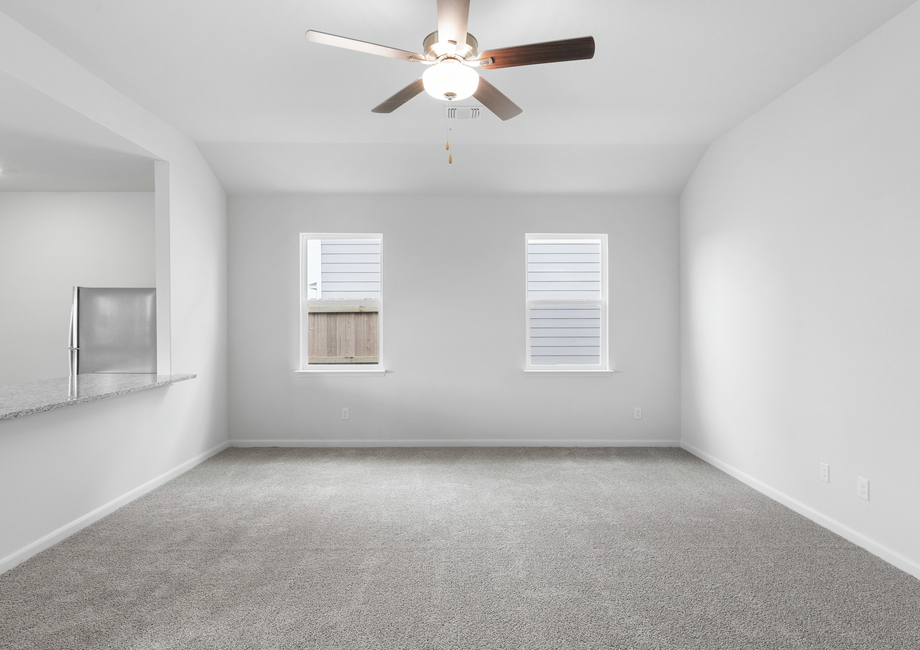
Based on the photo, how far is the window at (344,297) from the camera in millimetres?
4832

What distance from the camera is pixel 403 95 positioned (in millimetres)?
2498

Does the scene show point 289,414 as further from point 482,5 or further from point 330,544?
point 482,5

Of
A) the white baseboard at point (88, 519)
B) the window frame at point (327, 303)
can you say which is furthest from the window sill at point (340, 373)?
the white baseboard at point (88, 519)

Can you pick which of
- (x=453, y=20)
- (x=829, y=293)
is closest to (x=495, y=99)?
(x=453, y=20)

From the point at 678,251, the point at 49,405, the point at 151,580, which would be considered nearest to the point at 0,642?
the point at 151,580

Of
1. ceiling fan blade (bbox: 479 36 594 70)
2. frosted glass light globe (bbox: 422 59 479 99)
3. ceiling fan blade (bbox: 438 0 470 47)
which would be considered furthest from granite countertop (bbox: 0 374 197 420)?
ceiling fan blade (bbox: 479 36 594 70)

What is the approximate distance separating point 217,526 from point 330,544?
0.75 metres

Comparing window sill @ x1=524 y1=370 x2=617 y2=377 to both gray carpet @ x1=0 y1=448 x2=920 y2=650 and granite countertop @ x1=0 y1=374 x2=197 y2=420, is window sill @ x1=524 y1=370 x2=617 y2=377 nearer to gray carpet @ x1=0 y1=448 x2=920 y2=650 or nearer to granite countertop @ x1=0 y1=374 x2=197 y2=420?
gray carpet @ x1=0 y1=448 x2=920 y2=650

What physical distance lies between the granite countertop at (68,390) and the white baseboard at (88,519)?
0.68m

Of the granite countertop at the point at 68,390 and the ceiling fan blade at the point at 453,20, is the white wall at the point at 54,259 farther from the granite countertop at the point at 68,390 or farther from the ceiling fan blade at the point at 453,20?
the ceiling fan blade at the point at 453,20

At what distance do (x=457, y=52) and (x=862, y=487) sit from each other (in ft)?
9.54

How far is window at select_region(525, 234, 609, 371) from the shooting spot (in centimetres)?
485

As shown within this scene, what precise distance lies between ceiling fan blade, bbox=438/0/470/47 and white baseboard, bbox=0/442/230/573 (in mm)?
3059

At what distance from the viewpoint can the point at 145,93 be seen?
3193 mm
